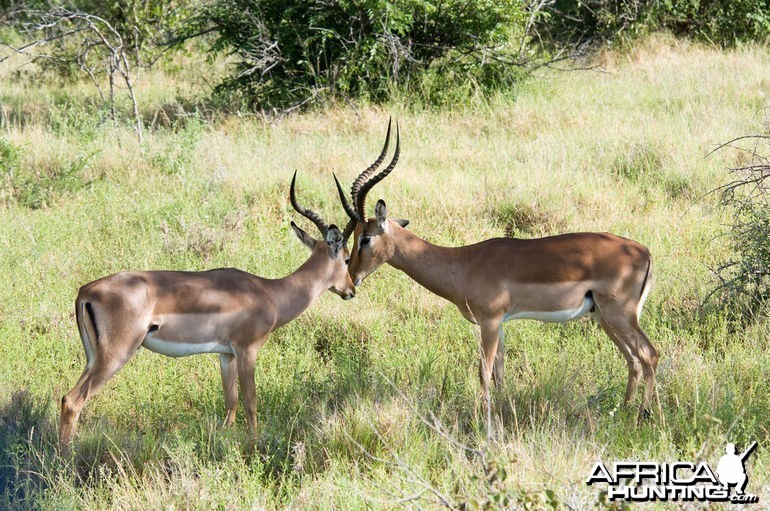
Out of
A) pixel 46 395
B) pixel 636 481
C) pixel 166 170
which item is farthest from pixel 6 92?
pixel 636 481

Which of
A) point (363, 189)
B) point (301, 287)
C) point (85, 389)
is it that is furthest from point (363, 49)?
point (85, 389)

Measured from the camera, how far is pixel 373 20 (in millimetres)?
9914

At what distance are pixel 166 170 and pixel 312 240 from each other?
3.33 m

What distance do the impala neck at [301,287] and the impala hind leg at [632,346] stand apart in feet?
5.03

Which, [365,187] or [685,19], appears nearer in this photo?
[365,187]

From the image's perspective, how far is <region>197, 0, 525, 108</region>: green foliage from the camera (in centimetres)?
1004

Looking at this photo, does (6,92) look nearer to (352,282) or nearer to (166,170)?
(166,170)

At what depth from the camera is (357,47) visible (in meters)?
10.0

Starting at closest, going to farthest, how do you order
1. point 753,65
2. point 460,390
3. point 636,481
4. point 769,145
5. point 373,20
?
point 636,481
point 460,390
point 769,145
point 373,20
point 753,65

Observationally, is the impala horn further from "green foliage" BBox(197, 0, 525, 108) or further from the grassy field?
"green foliage" BBox(197, 0, 525, 108)

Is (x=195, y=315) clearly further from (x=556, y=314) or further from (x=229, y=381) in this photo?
(x=556, y=314)

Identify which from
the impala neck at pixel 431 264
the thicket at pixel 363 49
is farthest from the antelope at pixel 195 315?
the thicket at pixel 363 49

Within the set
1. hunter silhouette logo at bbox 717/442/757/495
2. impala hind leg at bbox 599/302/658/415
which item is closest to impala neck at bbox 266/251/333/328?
impala hind leg at bbox 599/302/658/415

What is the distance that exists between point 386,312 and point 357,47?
4710 mm
